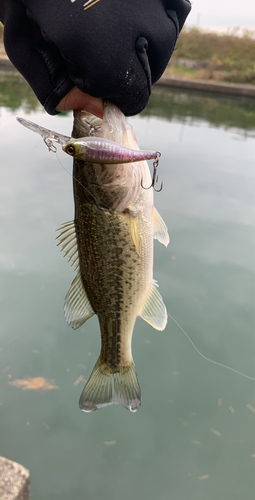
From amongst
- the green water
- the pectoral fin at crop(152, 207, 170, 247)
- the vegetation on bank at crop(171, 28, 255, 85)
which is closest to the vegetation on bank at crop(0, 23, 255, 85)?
the vegetation on bank at crop(171, 28, 255, 85)

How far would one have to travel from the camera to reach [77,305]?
5.45 ft

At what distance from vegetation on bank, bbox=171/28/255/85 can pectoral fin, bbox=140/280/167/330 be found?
82.8 feet

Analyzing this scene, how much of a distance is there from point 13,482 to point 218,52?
34.6m

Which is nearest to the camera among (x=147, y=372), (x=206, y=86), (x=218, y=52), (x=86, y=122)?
(x=86, y=122)

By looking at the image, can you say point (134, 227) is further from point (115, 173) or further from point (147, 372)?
point (147, 372)

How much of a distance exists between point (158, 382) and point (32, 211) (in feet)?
12.5

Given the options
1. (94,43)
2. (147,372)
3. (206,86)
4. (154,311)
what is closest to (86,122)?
(94,43)

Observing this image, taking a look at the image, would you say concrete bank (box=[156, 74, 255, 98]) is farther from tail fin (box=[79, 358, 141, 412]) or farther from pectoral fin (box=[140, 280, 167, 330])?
tail fin (box=[79, 358, 141, 412])

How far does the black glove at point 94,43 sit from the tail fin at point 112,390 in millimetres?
1310

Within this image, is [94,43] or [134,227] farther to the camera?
[134,227]

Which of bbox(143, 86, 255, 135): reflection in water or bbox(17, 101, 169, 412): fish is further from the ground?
bbox(17, 101, 169, 412): fish

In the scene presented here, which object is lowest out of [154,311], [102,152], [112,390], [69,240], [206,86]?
[206,86]

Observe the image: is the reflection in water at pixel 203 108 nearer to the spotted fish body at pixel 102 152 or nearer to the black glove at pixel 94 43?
the black glove at pixel 94 43

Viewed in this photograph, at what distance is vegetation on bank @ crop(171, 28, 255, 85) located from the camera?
2452 centimetres
